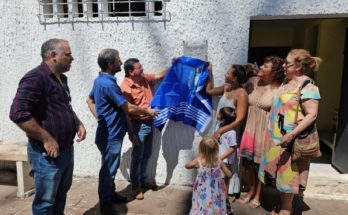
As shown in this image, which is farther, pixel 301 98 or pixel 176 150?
pixel 176 150

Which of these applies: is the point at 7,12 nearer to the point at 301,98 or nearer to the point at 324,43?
the point at 301,98

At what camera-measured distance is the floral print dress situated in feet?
9.25

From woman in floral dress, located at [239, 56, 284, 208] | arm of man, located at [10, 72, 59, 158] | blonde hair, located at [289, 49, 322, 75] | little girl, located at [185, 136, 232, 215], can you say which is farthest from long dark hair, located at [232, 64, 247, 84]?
arm of man, located at [10, 72, 59, 158]

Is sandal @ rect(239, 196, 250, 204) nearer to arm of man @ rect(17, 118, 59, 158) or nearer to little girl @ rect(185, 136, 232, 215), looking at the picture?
little girl @ rect(185, 136, 232, 215)

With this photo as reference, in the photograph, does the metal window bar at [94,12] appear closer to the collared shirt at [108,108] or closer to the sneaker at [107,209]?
the collared shirt at [108,108]

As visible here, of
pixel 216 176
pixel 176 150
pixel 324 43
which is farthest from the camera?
pixel 324 43

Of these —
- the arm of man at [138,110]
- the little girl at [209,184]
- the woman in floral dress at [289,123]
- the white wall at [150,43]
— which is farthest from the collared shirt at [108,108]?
the woman in floral dress at [289,123]

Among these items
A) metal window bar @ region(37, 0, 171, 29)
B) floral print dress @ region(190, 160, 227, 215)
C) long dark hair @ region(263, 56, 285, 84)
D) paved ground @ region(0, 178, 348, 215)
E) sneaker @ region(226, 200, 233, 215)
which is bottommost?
paved ground @ region(0, 178, 348, 215)

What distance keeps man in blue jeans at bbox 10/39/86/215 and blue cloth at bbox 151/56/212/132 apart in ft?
4.26

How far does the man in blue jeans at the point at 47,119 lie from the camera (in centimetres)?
239

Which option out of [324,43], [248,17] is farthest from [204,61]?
[324,43]

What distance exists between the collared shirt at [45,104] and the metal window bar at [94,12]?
152cm

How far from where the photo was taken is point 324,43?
6.44 metres

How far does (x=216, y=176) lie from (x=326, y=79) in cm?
468
